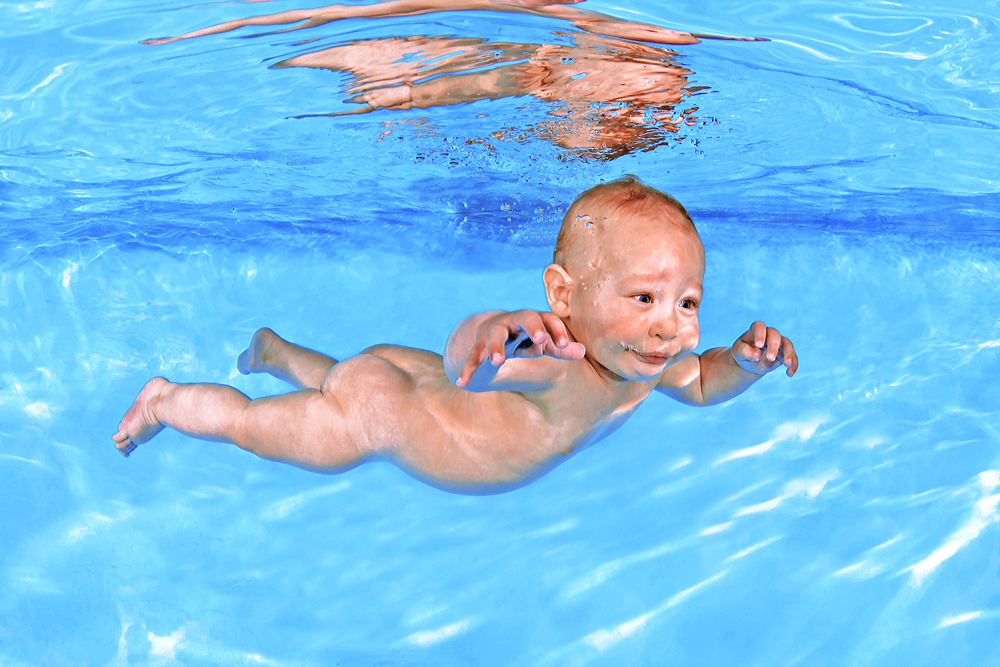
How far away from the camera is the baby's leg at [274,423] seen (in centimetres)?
338

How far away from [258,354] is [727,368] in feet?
9.00

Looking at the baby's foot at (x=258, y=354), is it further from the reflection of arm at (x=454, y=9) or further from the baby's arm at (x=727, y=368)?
the baby's arm at (x=727, y=368)

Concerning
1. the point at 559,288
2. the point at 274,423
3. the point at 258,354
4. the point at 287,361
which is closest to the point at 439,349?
the point at 258,354

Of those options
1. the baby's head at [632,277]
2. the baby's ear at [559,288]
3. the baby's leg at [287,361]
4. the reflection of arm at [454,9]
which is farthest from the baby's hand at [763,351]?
the baby's leg at [287,361]

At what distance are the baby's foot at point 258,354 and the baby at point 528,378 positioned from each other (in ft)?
0.15

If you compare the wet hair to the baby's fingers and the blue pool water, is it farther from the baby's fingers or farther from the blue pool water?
the blue pool water

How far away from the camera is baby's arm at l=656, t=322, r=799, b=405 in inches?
111

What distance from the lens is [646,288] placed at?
2.53 m

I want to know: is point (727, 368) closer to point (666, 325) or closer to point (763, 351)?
point (763, 351)

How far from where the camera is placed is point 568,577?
15.9 feet

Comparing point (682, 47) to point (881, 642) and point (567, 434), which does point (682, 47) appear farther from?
point (881, 642)

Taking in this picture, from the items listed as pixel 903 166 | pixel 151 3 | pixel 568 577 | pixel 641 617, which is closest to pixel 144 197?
pixel 151 3

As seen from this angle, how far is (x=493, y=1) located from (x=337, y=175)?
10.0ft

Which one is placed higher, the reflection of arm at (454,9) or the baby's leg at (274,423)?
the reflection of arm at (454,9)
